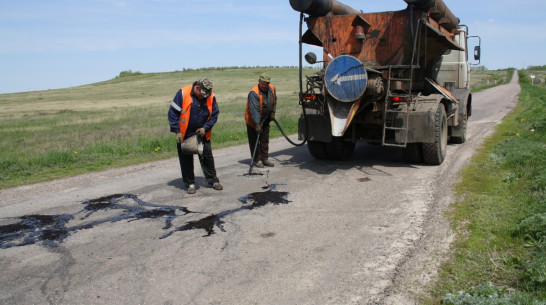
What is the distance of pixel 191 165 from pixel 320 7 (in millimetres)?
3613

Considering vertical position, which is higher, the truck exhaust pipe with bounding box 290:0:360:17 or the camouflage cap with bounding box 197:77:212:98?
the truck exhaust pipe with bounding box 290:0:360:17

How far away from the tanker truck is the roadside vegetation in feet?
3.96

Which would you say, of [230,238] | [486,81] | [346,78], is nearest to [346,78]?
[346,78]

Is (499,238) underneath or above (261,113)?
underneath

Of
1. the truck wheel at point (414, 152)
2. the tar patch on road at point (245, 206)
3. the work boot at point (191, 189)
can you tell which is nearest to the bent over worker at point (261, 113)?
the tar patch on road at point (245, 206)

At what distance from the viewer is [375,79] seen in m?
7.25

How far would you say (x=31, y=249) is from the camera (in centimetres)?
437

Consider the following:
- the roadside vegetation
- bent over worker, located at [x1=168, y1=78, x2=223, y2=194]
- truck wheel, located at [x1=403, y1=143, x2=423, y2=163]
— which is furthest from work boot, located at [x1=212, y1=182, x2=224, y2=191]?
truck wheel, located at [x1=403, y1=143, x2=423, y2=163]

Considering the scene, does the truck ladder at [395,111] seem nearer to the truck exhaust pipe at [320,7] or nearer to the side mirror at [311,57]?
the side mirror at [311,57]

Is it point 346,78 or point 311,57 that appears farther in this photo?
point 311,57

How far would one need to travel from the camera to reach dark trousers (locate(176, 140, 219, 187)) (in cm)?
661

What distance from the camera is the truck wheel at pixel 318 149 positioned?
8781 millimetres

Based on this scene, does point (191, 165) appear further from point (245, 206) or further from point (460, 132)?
point (460, 132)

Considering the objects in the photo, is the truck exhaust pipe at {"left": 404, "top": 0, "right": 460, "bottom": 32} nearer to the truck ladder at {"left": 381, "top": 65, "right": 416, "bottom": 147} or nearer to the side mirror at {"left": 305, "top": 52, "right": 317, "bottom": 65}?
the truck ladder at {"left": 381, "top": 65, "right": 416, "bottom": 147}
